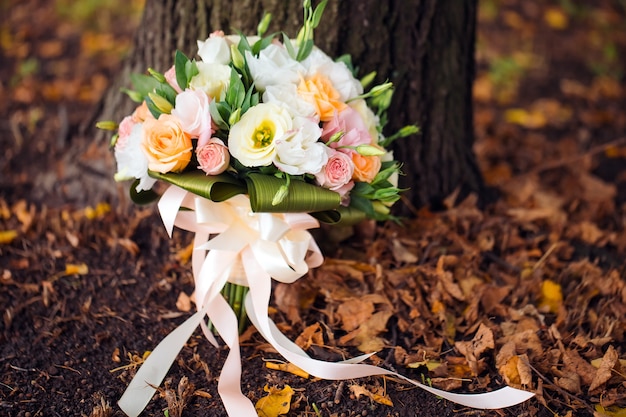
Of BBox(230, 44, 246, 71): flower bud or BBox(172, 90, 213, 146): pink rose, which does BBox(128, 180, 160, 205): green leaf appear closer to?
BBox(172, 90, 213, 146): pink rose

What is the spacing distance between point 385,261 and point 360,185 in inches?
21.1

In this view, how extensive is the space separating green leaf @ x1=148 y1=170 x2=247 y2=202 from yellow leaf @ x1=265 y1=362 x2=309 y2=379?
552 millimetres

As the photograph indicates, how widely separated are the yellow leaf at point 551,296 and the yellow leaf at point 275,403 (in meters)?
1.00

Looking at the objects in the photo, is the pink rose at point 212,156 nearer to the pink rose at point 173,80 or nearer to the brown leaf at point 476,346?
the pink rose at point 173,80

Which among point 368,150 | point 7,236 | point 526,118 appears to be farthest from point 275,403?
point 526,118

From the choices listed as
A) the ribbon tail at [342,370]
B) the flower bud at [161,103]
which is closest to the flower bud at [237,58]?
the flower bud at [161,103]

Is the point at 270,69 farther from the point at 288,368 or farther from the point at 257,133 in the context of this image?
the point at 288,368

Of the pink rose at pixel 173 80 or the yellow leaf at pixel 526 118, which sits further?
the yellow leaf at pixel 526 118

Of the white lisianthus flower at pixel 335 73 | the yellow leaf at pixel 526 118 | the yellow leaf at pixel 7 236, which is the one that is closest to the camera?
the white lisianthus flower at pixel 335 73

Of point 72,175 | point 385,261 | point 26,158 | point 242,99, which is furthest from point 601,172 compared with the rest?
point 26,158

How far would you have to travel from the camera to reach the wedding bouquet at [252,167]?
6.12 ft

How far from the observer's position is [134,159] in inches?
77.0

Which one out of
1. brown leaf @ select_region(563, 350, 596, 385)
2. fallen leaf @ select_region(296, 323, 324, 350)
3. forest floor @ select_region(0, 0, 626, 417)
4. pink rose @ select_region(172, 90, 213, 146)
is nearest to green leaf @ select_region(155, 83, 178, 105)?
pink rose @ select_region(172, 90, 213, 146)

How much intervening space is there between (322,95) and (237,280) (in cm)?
65
